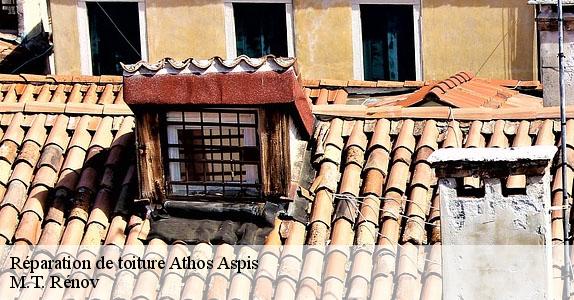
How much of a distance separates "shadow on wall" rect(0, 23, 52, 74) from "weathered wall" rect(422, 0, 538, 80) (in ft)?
20.2

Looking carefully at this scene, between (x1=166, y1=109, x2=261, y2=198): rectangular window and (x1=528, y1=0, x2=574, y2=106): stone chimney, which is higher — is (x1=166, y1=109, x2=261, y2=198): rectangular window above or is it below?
below

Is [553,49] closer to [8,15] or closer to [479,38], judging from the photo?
[479,38]

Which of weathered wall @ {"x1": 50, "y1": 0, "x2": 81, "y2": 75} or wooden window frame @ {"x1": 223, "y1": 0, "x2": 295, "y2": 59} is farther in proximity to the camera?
weathered wall @ {"x1": 50, "y1": 0, "x2": 81, "y2": 75}

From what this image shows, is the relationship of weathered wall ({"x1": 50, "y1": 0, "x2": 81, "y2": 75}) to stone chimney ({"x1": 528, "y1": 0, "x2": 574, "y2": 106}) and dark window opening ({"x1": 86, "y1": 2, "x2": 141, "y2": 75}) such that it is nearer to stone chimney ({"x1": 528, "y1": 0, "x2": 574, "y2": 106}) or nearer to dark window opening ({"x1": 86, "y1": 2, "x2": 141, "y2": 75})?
dark window opening ({"x1": 86, "y1": 2, "x2": 141, "y2": 75})

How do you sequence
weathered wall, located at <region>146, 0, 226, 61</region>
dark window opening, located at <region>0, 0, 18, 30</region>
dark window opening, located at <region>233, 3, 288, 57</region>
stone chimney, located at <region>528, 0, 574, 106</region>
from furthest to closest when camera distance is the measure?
dark window opening, located at <region>0, 0, 18, 30</region>
weathered wall, located at <region>146, 0, 226, 61</region>
dark window opening, located at <region>233, 3, 288, 57</region>
stone chimney, located at <region>528, 0, 574, 106</region>

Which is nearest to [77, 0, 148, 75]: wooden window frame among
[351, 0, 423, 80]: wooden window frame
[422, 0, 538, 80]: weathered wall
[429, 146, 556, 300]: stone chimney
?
[351, 0, 423, 80]: wooden window frame

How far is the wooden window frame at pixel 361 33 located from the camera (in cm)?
2433

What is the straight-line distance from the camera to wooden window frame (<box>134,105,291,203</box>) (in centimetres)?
1448

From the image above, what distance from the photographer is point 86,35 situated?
84.2 feet

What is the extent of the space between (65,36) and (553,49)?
11.1 metres

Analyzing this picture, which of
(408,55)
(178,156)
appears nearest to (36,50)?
(408,55)

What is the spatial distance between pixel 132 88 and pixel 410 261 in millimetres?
2750

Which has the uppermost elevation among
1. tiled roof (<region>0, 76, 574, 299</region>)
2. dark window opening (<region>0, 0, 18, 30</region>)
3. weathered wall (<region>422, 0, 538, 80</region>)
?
dark window opening (<region>0, 0, 18, 30</region>)

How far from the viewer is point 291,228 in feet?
47.2
